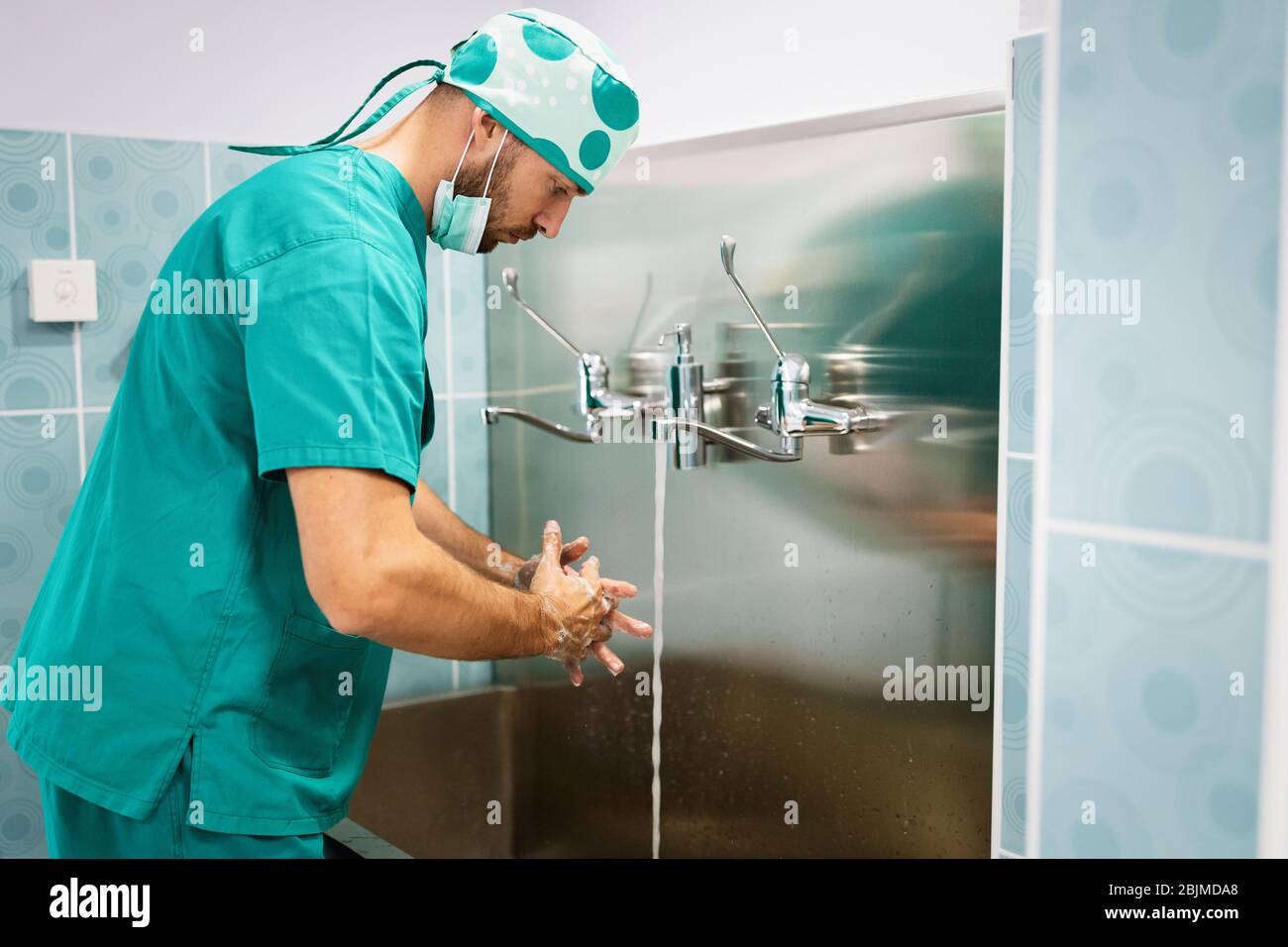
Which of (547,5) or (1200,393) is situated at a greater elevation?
(547,5)

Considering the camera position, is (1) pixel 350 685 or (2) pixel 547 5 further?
(2) pixel 547 5

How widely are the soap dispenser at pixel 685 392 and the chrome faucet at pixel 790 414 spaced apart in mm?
60

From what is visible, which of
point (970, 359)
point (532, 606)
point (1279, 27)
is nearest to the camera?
point (1279, 27)

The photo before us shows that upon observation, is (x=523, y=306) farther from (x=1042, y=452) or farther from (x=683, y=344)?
(x=1042, y=452)

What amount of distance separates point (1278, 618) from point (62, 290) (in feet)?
4.32

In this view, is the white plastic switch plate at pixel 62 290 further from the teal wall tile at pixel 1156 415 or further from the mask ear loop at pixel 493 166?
the teal wall tile at pixel 1156 415

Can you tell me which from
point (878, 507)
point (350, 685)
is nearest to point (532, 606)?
point (350, 685)

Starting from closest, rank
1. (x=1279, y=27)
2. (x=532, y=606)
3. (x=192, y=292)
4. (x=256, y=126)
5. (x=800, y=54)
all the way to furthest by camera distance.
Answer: (x=1279, y=27) < (x=192, y=292) < (x=532, y=606) < (x=800, y=54) < (x=256, y=126)

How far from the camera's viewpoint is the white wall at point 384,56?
1267 millimetres

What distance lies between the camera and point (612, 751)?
156 cm

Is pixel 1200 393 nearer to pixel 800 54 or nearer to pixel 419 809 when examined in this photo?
pixel 800 54

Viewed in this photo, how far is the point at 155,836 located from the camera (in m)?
0.86

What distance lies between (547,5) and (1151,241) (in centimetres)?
126

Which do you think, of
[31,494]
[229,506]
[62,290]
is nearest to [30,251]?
[62,290]
